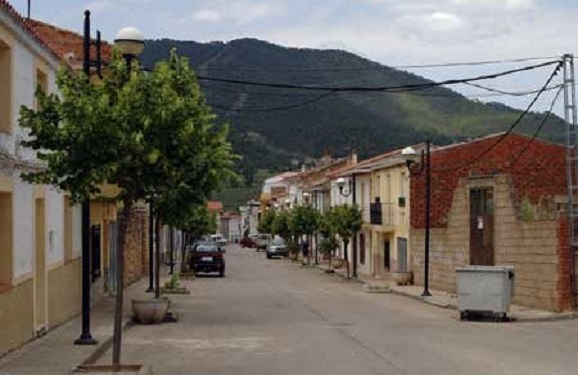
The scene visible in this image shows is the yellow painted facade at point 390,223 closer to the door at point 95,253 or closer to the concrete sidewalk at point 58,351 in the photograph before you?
the door at point 95,253

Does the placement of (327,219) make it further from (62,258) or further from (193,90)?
(193,90)

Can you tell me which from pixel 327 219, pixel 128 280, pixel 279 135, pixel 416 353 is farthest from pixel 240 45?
pixel 416 353

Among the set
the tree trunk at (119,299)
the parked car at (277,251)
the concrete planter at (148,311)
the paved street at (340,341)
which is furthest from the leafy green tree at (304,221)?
the tree trunk at (119,299)

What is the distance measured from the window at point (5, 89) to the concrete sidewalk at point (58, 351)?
368 centimetres

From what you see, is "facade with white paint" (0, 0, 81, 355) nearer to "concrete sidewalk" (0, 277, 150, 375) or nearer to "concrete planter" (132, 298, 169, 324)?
"concrete sidewalk" (0, 277, 150, 375)

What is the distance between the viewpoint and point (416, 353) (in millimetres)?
18750

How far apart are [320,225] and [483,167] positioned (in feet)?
53.2

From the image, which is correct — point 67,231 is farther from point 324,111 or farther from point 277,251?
point 324,111

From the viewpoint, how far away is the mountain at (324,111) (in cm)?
9875

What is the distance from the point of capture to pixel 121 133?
46.1ft

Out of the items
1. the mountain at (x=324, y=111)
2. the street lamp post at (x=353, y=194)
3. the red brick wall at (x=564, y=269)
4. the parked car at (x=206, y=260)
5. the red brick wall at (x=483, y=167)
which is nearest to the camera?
the red brick wall at (x=564, y=269)

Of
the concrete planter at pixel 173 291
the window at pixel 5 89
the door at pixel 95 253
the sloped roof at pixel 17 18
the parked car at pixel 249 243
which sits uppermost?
the sloped roof at pixel 17 18

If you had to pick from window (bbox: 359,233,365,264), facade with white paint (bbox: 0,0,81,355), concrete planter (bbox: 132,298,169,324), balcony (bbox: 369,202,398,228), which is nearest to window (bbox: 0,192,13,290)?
facade with white paint (bbox: 0,0,81,355)

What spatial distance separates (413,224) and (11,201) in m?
35.0
